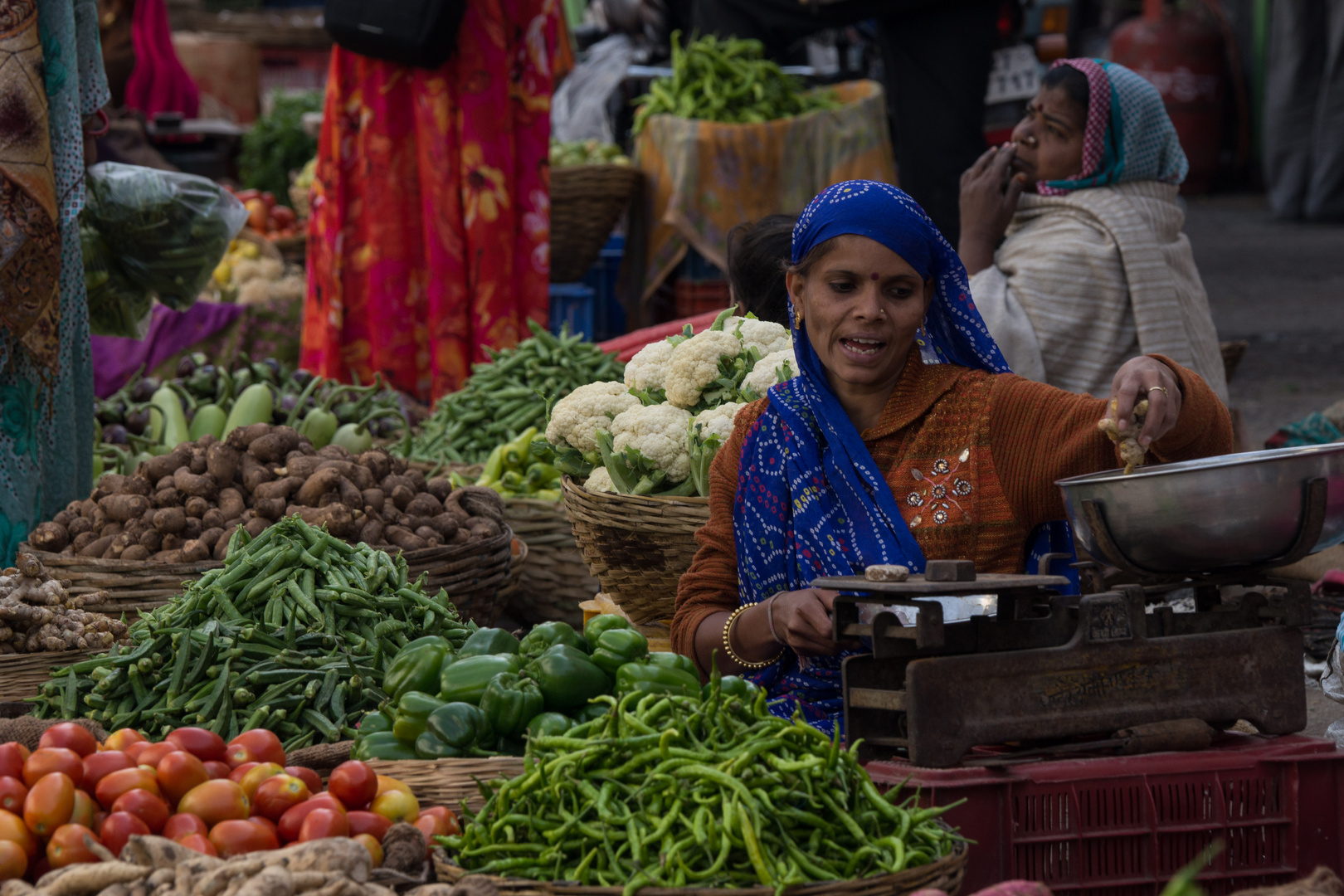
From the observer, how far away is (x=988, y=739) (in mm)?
1999

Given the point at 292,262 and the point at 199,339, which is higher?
the point at 292,262

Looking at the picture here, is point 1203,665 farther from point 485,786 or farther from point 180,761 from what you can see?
point 180,761

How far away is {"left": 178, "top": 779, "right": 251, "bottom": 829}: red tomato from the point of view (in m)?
1.95

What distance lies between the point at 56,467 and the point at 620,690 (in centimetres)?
248

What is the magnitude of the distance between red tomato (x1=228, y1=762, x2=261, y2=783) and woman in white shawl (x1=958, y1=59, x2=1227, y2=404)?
2.56m

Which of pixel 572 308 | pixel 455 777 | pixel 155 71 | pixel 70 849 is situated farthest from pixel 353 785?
pixel 155 71

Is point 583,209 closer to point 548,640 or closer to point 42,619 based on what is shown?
point 42,619

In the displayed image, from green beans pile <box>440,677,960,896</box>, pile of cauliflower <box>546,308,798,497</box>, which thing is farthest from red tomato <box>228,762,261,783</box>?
pile of cauliflower <box>546,308,798,497</box>

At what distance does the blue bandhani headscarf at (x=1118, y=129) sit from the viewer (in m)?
3.94

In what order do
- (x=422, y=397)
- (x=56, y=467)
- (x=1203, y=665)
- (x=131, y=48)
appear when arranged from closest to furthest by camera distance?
(x=1203, y=665) → (x=56, y=467) → (x=422, y=397) → (x=131, y=48)

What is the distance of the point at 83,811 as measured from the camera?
193cm

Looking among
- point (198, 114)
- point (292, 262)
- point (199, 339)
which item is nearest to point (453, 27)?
point (199, 339)

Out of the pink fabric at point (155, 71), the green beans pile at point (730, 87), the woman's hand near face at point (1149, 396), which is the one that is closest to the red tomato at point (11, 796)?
the woman's hand near face at point (1149, 396)

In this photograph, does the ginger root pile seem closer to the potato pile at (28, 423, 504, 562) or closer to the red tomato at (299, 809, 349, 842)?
the red tomato at (299, 809, 349, 842)
